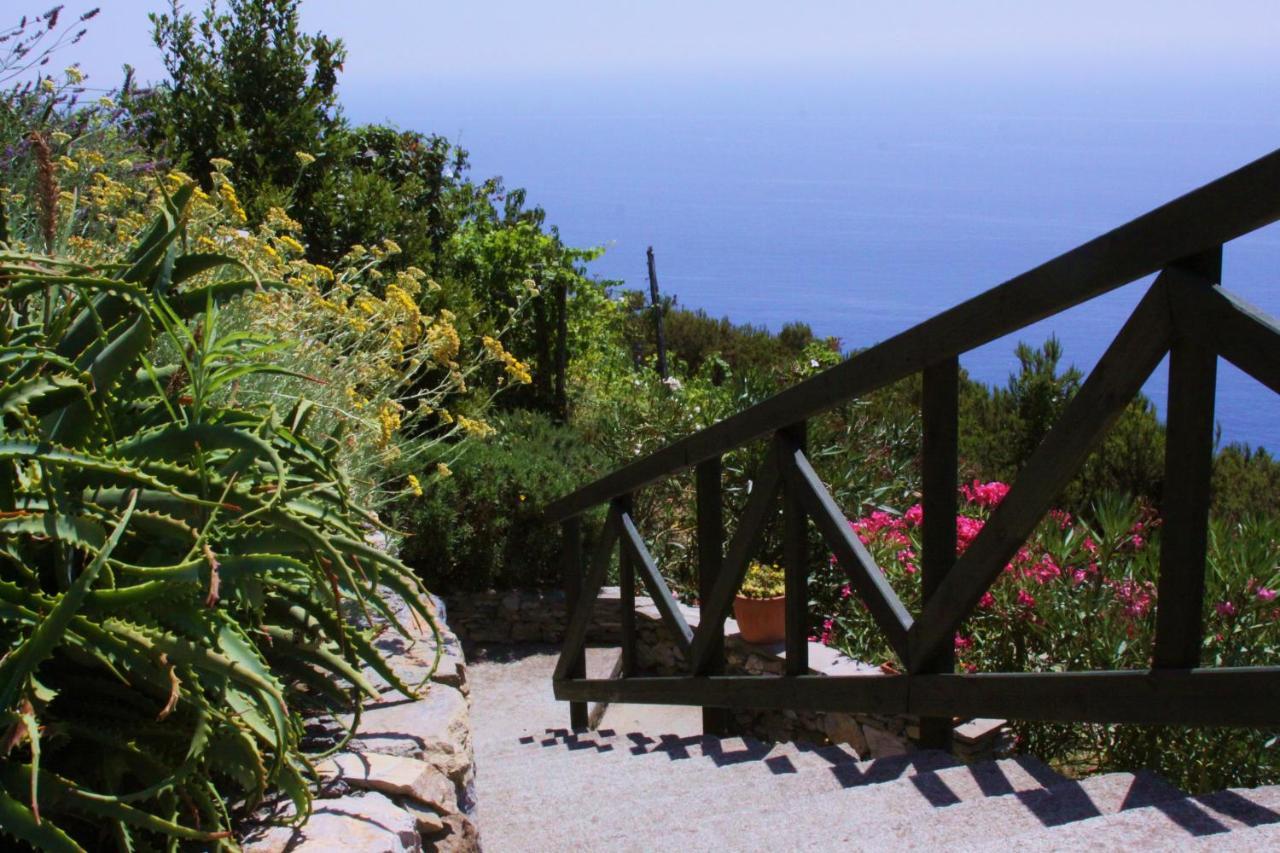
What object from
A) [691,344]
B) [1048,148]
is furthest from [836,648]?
[1048,148]

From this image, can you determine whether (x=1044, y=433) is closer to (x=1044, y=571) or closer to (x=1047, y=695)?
(x=1044, y=571)

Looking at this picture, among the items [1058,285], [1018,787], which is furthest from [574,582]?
[1058,285]

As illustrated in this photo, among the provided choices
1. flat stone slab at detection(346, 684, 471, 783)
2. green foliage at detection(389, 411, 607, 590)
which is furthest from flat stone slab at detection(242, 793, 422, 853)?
green foliage at detection(389, 411, 607, 590)

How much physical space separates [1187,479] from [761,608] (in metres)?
3.80

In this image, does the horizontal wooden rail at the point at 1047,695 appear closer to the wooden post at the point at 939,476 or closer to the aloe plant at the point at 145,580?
the wooden post at the point at 939,476

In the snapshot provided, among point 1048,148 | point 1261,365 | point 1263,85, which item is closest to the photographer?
point 1261,365

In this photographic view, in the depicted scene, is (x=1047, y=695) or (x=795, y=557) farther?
(x=795, y=557)

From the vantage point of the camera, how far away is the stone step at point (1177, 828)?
1.75 meters

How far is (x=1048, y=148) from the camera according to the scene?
2751 inches

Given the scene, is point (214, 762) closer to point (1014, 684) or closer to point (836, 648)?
point (1014, 684)

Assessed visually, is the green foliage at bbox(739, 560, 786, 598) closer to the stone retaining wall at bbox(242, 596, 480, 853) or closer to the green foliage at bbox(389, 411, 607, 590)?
the green foliage at bbox(389, 411, 607, 590)

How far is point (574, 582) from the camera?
194 inches

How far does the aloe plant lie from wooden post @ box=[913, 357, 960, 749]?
1.06 metres

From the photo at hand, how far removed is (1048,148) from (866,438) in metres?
68.0
